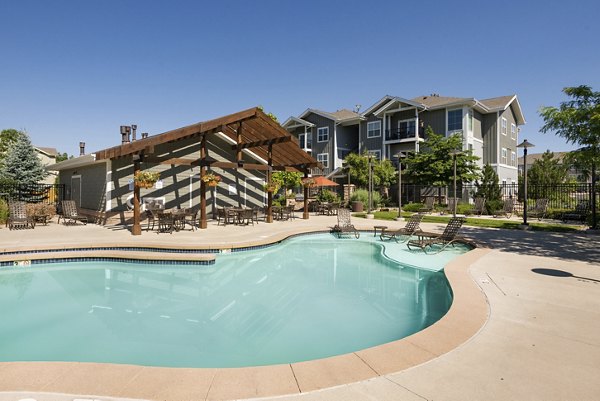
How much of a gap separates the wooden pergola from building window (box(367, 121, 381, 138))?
17034 millimetres

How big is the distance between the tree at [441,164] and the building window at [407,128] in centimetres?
291

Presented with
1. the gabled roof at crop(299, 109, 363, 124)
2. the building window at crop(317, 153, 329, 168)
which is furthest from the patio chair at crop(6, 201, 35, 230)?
the gabled roof at crop(299, 109, 363, 124)

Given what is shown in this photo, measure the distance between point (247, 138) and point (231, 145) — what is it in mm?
1148

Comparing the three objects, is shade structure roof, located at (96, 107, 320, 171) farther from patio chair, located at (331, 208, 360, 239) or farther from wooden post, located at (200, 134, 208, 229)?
patio chair, located at (331, 208, 360, 239)

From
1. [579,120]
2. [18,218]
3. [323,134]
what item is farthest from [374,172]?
[18,218]

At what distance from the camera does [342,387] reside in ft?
9.38

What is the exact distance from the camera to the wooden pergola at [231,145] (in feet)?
39.6

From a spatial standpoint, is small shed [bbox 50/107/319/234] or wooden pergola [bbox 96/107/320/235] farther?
small shed [bbox 50/107/319/234]

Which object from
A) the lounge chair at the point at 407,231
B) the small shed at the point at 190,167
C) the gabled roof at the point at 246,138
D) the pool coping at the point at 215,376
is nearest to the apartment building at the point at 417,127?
the gabled roof at the point at 246,138

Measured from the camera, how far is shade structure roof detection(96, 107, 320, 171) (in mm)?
12047

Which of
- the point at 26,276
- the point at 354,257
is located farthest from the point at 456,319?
the point at 26,276

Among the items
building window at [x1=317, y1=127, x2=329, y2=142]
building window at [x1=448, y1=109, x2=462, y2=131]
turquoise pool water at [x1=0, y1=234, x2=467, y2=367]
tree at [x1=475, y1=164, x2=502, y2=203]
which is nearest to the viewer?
turquoise pool water at [x1=0, y1=234, x2=467, y2=367]

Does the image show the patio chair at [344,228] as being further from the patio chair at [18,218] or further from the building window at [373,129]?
the building window at [373,129]

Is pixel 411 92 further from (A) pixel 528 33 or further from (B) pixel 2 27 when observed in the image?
(B) pixel 2 27
